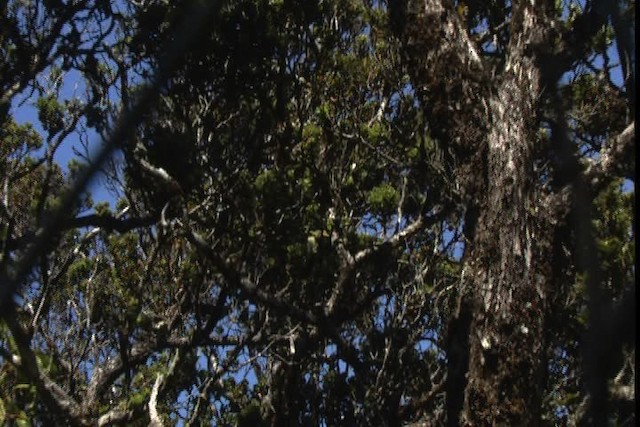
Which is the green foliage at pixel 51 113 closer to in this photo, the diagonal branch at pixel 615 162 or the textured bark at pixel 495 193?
the textured bark at pixel 495 193

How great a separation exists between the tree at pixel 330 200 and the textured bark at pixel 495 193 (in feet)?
0.05

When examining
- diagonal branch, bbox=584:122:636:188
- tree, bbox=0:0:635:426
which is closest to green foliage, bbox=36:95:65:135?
tree, bbox=0:0:635:426

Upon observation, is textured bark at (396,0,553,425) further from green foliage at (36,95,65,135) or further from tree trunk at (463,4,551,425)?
green foliage at (36,95,65,135)

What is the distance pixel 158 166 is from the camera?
625 cm

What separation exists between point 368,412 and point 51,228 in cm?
502

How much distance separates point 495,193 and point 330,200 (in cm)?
253

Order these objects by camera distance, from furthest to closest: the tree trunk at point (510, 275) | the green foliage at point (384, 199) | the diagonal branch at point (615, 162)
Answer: the green foliage at point (384, 199)
the diagonal branch at point (615, 162)
the tree trunk at point (510, 275)

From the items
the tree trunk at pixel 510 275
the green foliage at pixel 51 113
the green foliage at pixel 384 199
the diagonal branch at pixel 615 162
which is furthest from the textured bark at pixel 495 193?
the green foliage at pixel 51 113

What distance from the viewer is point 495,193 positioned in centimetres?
485

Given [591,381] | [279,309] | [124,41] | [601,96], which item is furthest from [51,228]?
[601,96]

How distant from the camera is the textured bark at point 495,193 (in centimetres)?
453

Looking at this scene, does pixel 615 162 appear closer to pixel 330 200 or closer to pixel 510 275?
pixel 510 275

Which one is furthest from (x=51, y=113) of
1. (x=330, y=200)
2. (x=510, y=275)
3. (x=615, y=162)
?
(x=615, y=162)

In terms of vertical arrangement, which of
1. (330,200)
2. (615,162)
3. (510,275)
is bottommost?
(510,275)
